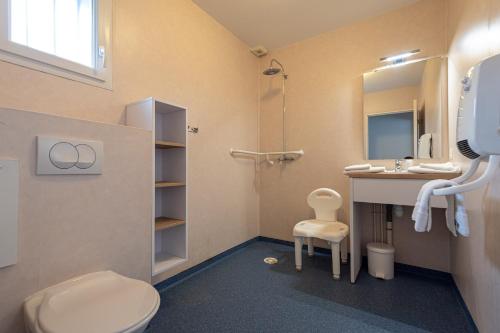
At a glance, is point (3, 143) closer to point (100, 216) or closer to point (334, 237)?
point (100, 216)

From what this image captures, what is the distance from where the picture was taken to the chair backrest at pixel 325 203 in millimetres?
2248

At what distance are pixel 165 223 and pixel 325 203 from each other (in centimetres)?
152

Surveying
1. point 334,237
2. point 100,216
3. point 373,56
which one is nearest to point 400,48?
point 373,56

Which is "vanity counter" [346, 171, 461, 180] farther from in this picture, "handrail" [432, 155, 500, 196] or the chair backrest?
"handrail" [432, 155, 500, 196]

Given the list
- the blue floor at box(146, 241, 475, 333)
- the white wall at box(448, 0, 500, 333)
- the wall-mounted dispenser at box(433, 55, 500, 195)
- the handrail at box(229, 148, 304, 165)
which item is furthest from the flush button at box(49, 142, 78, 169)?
the white wall at box(448, 0, 500, 333)

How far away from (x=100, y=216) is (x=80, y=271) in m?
0.27

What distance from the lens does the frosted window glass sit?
1.17 meters

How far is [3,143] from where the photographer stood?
0.93 m

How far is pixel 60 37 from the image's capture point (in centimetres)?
132

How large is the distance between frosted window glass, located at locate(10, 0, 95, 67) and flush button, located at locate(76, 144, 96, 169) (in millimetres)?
595

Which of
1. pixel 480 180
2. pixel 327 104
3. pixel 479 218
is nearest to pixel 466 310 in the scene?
pixel 479 218

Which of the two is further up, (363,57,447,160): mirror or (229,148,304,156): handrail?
(363,57,447,160): mirror

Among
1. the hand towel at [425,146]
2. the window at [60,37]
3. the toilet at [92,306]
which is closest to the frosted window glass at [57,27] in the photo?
the window at [60,37]

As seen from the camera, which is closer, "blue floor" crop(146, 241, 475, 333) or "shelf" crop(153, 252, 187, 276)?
"blue floor" crop(146, 241, 475, 333)
